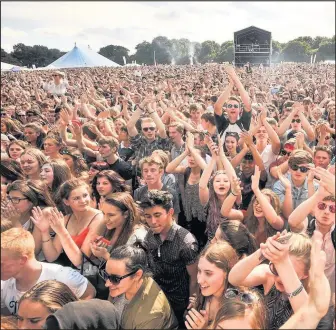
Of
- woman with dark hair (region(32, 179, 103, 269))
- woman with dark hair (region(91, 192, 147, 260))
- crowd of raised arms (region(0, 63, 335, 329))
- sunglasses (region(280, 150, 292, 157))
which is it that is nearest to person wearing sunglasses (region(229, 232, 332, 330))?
crowd of raised arms (region(0, 63, 335, 329))

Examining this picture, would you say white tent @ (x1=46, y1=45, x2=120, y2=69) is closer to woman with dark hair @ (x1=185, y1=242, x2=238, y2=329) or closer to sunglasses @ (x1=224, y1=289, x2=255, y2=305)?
woman with dark hair @ (x1=185, y1=242, x2=238, y2=329)

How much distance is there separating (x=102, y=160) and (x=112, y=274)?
2.34m

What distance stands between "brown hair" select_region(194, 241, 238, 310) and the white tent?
18.0 ft

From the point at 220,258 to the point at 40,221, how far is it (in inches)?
44.7

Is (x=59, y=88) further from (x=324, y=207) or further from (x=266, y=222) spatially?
(x=324, y=207)

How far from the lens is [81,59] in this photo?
7.54m

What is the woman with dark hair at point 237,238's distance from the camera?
7.89ft

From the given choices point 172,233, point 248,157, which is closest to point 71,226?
point 172,233

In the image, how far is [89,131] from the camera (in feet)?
16.6

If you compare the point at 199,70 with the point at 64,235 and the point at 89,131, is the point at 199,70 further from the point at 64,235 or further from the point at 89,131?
the point at 64,235

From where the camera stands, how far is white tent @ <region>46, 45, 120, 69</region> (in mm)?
7223

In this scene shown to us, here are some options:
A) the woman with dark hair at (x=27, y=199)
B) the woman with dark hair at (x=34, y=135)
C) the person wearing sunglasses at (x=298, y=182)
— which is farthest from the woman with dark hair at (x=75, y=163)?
the person wearing sunglasses at (x=298, y=182)

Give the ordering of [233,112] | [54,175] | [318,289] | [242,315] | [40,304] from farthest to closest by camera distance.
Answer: [233,112] < [54,175] < [40,304] < [242,315] < [318,289]

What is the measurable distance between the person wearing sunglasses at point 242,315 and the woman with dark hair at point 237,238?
62 cm
